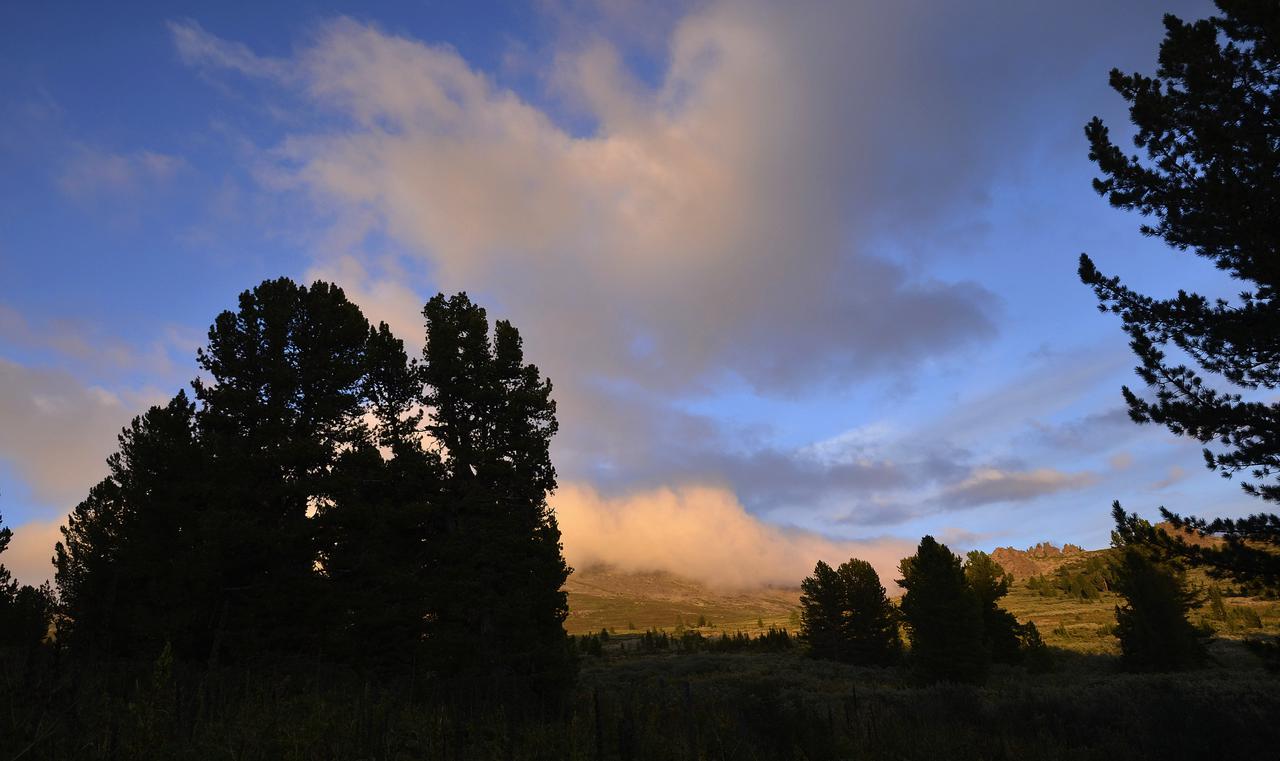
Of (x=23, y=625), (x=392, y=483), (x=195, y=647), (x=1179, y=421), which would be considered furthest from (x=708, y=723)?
(x=23, y=625)

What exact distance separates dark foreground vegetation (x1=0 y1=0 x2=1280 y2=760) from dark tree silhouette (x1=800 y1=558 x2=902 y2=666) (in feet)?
33.0

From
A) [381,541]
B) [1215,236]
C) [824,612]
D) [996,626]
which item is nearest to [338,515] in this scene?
[381,541]

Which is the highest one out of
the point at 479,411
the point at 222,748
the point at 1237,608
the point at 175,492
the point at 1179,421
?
the point at 479,411

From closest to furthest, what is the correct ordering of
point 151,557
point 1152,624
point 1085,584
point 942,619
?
point 151,557
point 1152,624
point 942,619
point 1085,584

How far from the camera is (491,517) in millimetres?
21484

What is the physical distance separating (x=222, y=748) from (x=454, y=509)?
49.6ft

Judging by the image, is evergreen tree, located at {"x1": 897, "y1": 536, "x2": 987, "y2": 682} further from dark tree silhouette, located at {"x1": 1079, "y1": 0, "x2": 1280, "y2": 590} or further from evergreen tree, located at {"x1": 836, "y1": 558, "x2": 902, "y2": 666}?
dark tree silhouette, located at {"x1": 1079, "y1": 0, "x2": 1280, "y2": 590}

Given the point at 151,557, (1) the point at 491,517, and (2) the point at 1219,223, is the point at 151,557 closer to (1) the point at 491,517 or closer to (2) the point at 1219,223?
(1) the point at 491,517

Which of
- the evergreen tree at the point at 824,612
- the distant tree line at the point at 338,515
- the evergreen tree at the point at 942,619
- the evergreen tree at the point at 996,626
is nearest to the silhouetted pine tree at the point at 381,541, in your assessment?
the distant tree line at the point at 338,515

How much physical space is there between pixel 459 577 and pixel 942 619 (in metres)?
28.2

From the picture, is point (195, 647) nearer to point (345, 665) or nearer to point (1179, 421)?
point (345, 665)

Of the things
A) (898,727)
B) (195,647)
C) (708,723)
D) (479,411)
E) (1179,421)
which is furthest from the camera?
(479,411)

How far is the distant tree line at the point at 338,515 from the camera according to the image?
19016 mm

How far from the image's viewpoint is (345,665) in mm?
18859
